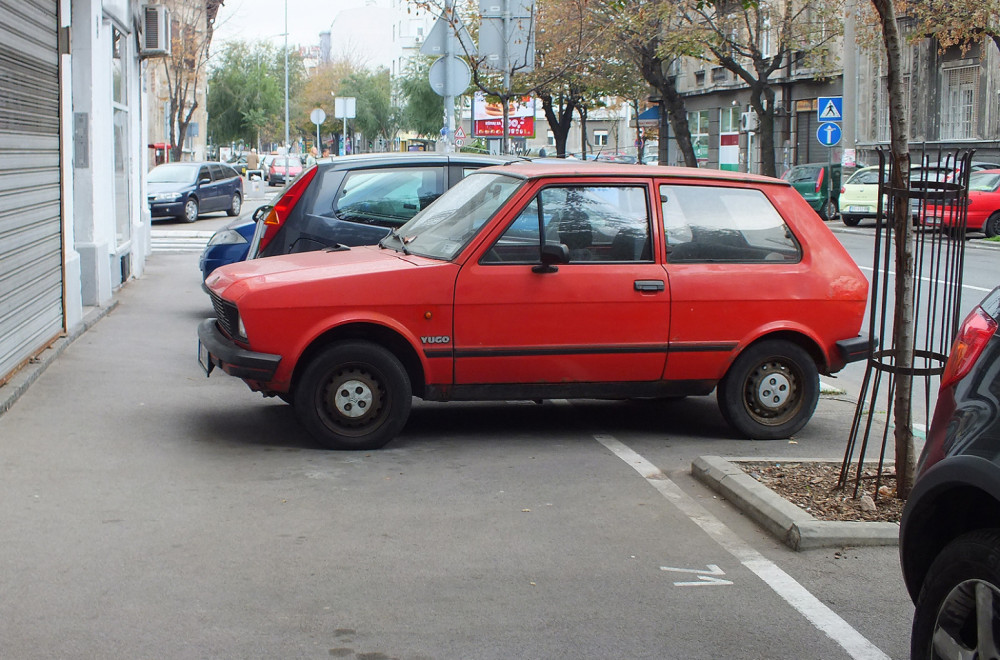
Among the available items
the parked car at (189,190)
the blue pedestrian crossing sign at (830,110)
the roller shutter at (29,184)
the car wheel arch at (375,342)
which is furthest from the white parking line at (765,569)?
the parked car at (189,190)

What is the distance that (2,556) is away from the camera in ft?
17.3

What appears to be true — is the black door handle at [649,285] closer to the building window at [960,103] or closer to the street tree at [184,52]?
the building window at [960,103]

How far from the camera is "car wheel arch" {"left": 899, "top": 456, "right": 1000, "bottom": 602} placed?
3.35 meters

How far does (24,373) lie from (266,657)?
5946 millimetres

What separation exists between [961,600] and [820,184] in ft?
107

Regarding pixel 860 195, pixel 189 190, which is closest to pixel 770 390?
pixel 189 190

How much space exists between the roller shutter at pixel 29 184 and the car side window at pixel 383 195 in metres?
2.27

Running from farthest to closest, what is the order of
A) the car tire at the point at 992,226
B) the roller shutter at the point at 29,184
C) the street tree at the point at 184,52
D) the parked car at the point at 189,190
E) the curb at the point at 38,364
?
the street tree at the point at 184,52
the parked car at the point at 189,190
the car tire at the point at 992,226
the roller shutter at the point at 29,184
the curb at the point at 38,364

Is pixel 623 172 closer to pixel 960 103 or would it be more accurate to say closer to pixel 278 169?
pixel 960 103

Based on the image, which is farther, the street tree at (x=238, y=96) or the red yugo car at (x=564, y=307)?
the street tree at (x=238, y=96)

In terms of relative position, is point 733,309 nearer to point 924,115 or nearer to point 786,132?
point 924,115

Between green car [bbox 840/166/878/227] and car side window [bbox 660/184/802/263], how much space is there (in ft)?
82.0

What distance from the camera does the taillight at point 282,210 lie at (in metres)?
9.88

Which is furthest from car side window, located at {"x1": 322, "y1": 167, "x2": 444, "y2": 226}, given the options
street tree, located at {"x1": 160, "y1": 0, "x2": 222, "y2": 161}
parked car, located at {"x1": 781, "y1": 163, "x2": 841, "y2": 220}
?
street tree, located at {"x1": 160, "y1": 0, "x2": 222, "y2": 161}
